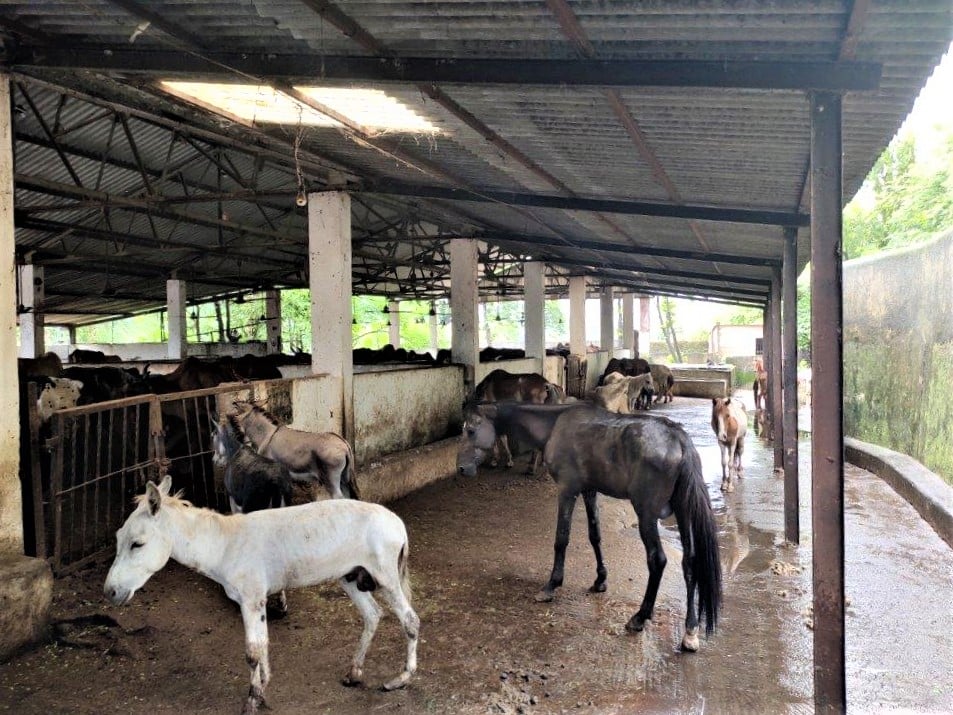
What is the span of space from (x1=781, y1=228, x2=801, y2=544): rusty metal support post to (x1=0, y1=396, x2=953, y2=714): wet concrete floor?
37cm

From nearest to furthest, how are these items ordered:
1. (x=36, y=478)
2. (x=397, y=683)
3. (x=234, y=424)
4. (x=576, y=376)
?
(x=397, y=683) < (x=36, y=478) < (x=234, y=424) < (x=576, y=376)

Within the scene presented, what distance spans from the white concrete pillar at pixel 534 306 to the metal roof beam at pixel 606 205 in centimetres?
763

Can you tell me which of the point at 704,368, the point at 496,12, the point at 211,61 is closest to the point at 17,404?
the point at 211,61

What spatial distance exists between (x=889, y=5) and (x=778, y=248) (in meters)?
7.06

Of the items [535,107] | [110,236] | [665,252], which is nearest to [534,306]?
[665,252]

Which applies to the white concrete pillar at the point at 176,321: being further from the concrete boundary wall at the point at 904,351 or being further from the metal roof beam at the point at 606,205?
the concrete boundary wall at the point at 904,351

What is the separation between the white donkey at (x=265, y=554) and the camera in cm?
335

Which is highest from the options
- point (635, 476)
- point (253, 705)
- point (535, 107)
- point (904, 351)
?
point (535, 107)

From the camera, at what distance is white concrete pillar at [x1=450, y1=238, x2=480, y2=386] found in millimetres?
11992

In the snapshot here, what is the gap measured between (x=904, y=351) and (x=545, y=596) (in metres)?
9.58

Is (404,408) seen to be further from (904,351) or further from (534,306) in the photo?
(904,351)

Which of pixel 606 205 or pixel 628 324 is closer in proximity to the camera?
pixel 606 205

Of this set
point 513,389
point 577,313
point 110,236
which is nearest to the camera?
point 513,389

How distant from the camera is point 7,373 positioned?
14.6 ft
